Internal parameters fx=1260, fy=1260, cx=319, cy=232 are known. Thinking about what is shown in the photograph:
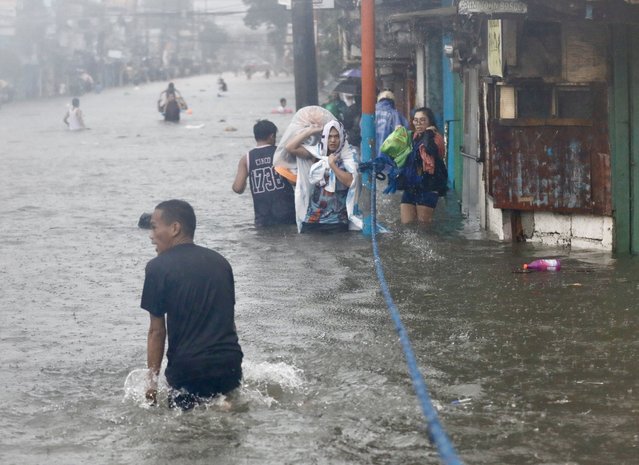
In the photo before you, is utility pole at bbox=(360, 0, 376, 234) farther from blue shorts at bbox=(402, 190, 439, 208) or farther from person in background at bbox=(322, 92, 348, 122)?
person in background at bbox=(322, 92, 348, 122)

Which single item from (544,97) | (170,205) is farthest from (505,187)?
(170,205)

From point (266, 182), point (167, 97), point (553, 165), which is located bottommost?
point (266, 182)

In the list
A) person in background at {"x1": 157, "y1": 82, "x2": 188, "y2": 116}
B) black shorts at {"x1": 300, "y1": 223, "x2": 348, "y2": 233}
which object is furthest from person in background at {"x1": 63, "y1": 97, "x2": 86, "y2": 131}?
black shorts at {"x1": 300, "y1": 223, "x2": 348, "y2": 233}

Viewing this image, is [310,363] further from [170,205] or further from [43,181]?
[43,181]

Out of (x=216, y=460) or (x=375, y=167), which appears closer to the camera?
(x=216, y=460)

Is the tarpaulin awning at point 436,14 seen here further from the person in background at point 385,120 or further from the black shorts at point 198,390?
the black shorts at point 198,390

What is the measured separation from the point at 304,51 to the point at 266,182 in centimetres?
804

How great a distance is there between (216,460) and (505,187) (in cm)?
647

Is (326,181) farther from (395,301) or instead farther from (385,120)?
(385,120)

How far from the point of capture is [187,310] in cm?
644

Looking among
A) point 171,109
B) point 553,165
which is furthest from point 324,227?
point 171,109

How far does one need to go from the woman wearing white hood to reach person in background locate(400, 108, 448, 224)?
0.68 metres

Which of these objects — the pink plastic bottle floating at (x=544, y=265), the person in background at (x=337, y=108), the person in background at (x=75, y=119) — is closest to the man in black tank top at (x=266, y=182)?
the pink plastic bottle floating at (x=544, y=265)

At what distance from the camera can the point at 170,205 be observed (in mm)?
6520
